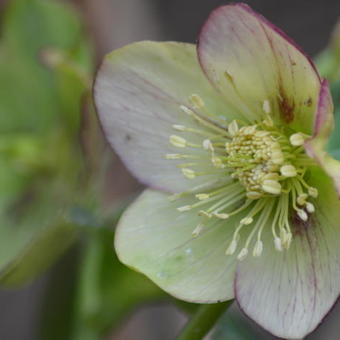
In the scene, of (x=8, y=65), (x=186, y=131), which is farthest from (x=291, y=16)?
(x=186, y=131)

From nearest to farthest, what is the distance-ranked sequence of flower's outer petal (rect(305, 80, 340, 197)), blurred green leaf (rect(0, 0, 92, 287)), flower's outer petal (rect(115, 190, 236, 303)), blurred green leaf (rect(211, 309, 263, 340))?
flower's outer petal (rect(305, 80, 340, 197)), flower's outer petal (rect(115, 190, 236, 303)), blurred green leaf (rect(211, 309, 263, 340)), blurred green leaf (rect(0, 0, 92, 287))

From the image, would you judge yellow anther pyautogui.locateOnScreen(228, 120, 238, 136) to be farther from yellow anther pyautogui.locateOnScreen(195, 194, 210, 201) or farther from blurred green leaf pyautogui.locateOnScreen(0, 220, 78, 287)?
blurred green leaf pyautogui.locateOnScreen(0, 220, 78, 287)

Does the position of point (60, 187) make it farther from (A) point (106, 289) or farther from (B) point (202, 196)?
(B) point (202, 196)

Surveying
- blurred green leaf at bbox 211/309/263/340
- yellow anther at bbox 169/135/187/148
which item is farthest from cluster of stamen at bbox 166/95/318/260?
blurred green leaf at bbox 211/309/263/340

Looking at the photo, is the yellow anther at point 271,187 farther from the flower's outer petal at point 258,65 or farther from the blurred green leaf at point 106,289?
the blurred green leaf at point 106,289

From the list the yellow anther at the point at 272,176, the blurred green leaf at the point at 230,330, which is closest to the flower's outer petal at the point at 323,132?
the yellow anther at the point at 272,176

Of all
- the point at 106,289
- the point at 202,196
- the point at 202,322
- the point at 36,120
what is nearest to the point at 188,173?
the point at 202,196
